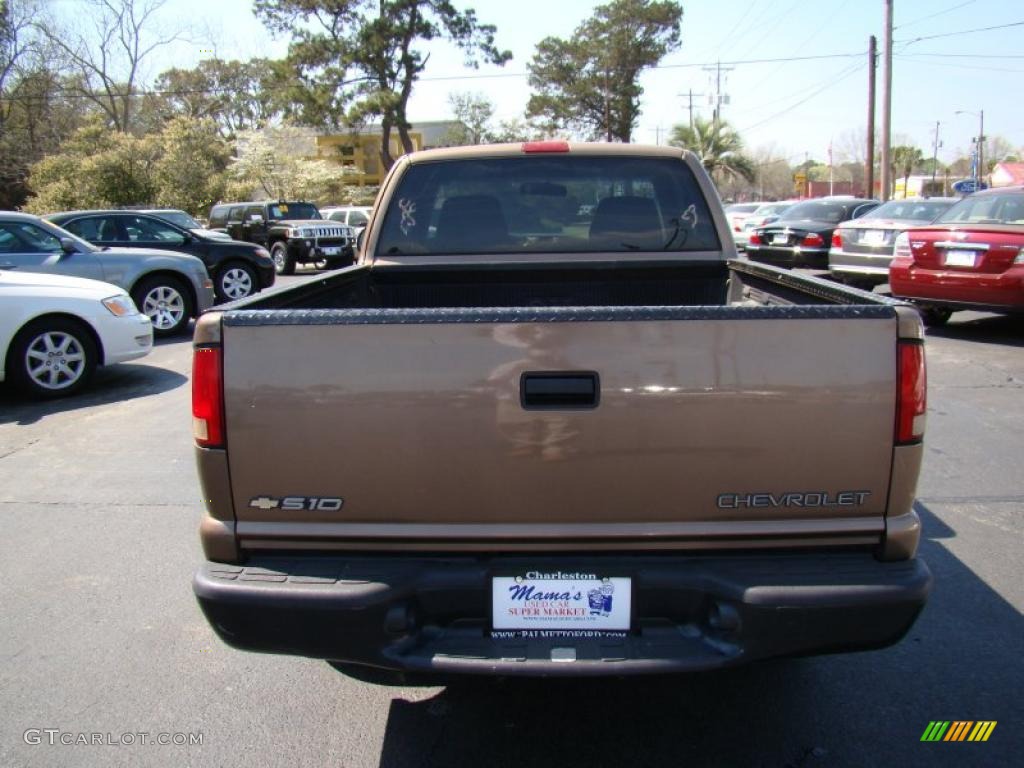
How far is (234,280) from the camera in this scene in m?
13.4

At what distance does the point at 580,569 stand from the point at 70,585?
2.90 m

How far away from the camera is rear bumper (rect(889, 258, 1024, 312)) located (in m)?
8.67

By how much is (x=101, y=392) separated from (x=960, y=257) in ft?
30.0

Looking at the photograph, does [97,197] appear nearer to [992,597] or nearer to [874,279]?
[874,279]

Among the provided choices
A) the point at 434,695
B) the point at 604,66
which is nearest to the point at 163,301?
the point at 434,695

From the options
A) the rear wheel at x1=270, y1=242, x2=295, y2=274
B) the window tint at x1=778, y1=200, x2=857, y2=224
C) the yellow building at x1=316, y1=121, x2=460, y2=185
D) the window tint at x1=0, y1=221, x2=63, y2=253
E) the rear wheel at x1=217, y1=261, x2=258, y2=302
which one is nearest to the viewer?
the window tint at x1=0, y1=221, x2=63, y2=253

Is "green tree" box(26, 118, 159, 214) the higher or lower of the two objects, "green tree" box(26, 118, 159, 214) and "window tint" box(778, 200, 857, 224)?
the higher

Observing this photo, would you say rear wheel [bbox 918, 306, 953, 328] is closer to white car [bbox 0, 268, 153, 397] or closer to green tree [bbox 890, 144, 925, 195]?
→ white car [bbox 0, 268, 153, 397]

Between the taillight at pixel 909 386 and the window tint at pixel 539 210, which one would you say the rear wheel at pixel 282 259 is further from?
the taillight at pixel 909 386

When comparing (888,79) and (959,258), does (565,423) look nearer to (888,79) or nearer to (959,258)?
(959,258)

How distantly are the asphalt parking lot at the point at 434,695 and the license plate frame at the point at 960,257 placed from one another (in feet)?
17.6

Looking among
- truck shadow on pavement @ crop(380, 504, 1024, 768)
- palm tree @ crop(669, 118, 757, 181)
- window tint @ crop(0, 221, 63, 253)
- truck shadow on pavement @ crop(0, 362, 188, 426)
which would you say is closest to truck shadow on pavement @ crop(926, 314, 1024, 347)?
truck shadow on pavement @ crop(380, 504, 1024, 768)

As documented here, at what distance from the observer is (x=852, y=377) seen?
217cm

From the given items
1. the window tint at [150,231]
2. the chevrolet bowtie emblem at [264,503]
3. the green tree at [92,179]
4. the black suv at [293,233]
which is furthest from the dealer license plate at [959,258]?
the green tree at [92,179]
